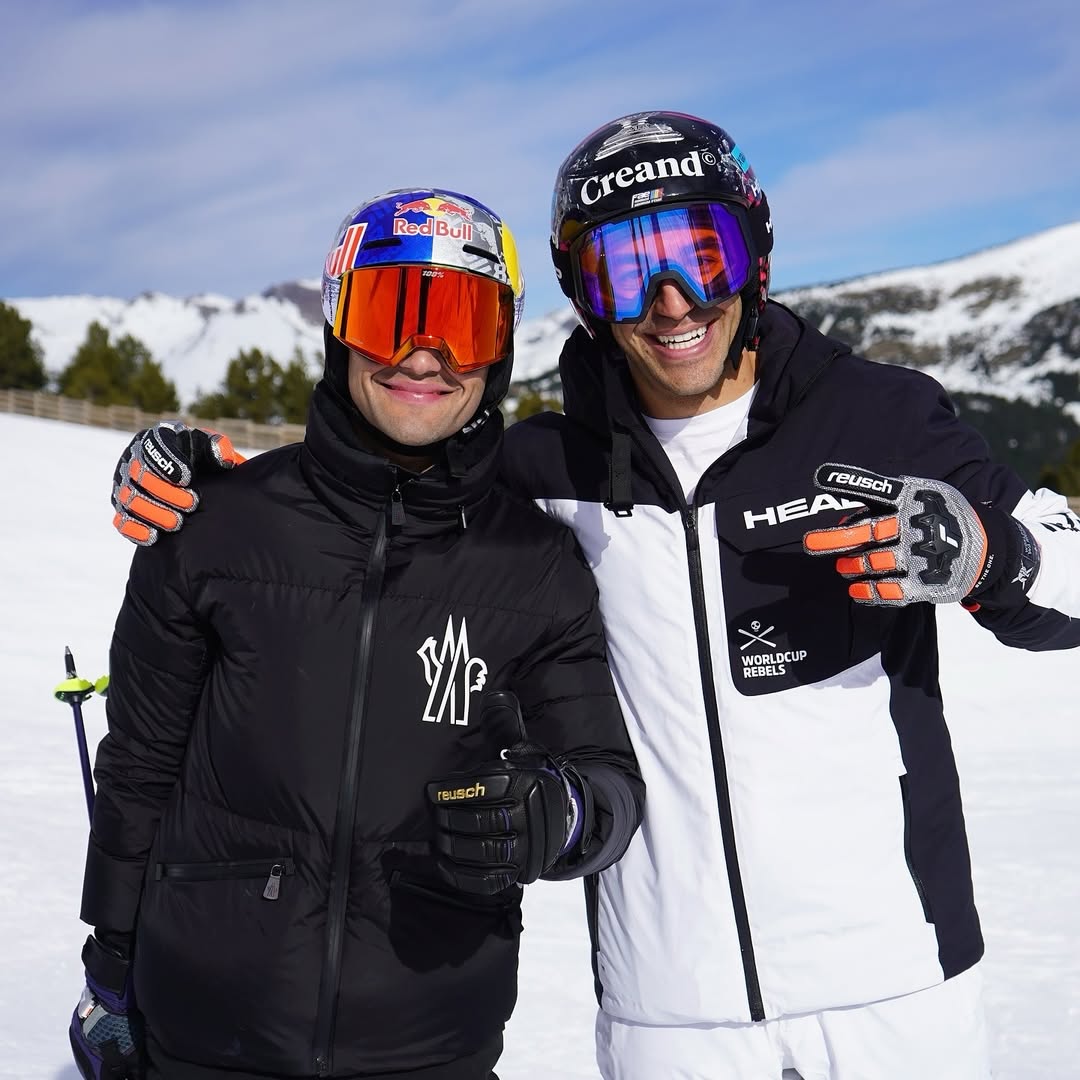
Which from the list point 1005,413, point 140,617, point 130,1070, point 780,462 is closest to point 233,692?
point 140,617

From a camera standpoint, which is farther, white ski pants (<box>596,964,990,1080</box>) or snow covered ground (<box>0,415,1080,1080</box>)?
snow covered ground (<box>0,415,1080,1080</box>)

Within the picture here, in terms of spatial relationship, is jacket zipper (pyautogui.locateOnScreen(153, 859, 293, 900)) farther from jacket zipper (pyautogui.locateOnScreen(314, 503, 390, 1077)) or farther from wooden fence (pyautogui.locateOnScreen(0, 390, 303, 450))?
wooden fence (pyautogui.locateOnScreen(0, 390, 303, 450))

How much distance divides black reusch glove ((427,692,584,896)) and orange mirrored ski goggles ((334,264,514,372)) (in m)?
0.86

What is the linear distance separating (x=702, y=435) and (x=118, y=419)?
3623 centimetres

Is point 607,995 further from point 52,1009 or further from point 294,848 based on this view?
point 52,1009

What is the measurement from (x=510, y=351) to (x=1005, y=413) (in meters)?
172

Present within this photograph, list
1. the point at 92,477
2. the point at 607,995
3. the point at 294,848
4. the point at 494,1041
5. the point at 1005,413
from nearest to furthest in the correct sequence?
the point at 294,848, the point at 494,1041, the point at 607,995, the point at 92,477, the point at 1005,413

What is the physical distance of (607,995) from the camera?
2840 mm

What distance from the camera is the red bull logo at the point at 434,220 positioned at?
2.68m

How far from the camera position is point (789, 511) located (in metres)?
2.66

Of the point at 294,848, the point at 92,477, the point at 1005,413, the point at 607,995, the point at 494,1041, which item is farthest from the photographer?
the point at 1005,413

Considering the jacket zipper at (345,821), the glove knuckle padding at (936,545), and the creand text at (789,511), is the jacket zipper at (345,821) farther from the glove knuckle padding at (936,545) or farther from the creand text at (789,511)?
the glove knuckle padding at (936,545)

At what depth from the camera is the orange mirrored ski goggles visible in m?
2.61

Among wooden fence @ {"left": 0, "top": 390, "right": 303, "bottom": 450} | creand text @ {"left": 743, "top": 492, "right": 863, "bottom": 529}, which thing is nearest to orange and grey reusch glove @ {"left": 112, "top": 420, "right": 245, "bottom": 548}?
creand text @ {"left": 743, "top": 492, "right": 863, "bottom": 529}
